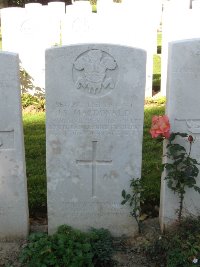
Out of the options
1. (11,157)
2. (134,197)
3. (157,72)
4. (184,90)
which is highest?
(157,72)

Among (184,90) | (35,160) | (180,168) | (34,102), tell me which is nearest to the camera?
(184,90)

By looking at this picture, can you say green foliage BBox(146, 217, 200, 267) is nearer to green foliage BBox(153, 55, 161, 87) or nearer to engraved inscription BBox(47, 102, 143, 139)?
engraved inscription BBox(47, 102, 143, 139)

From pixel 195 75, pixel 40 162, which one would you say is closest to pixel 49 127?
pixel 195 75

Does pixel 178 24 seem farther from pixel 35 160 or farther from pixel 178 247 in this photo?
pixel 178 247

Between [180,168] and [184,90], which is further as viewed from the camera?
[180,168]

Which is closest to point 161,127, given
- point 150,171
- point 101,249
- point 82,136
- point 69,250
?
point 82,136

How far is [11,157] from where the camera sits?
3.79 meters

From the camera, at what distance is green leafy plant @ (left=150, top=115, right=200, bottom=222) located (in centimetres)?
367

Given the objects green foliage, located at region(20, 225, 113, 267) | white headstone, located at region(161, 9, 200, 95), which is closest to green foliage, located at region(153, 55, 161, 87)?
white headstone, located at region(161, 9, 200, 95)

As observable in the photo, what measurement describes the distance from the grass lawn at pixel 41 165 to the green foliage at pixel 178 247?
0.84m

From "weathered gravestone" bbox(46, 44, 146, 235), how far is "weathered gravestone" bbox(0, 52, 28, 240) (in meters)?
0.25

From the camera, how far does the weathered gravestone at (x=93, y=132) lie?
11.8 feet

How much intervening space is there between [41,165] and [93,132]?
75.1 inches

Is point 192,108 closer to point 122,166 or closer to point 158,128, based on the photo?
point 158,128
